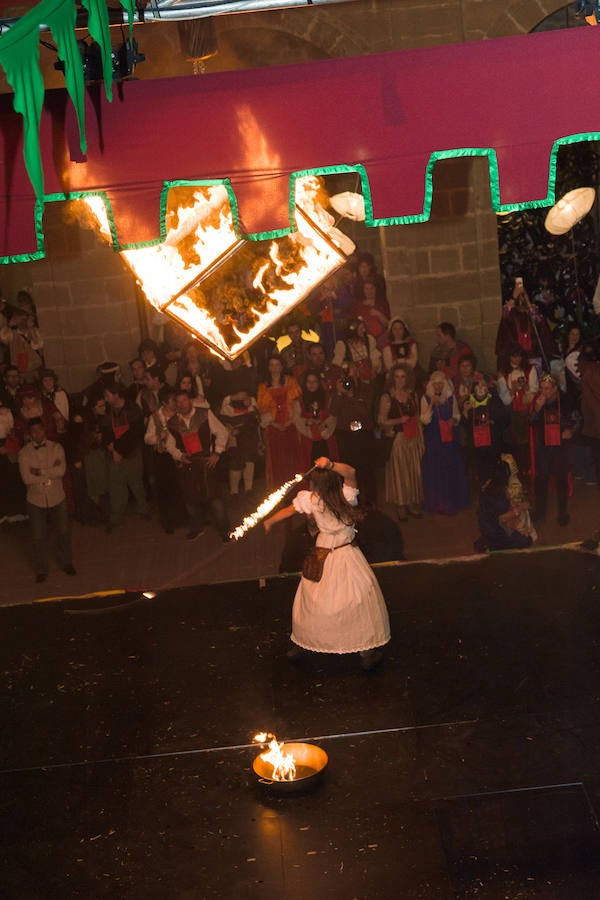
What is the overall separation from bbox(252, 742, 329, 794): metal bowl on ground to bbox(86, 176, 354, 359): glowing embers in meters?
2.34

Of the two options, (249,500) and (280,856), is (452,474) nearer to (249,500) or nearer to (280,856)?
(249,500)

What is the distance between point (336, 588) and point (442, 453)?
3.86 m

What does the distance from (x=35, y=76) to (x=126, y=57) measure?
1028mm

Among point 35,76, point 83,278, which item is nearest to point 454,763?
point 35,76

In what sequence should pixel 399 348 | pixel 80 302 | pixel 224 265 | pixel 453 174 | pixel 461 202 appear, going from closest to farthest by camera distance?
pixel 224 265 → pixel 399 348 → pixel 453 174 → pixel 461 202 → pixel 80 302

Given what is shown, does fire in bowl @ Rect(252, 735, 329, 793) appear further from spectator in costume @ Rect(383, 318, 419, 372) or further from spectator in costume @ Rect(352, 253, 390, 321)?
spectator in costume @ Rect(352, 253, 390, 321)

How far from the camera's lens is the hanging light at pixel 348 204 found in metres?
7.46

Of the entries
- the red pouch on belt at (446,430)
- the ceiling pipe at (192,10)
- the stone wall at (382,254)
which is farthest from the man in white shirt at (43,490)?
the ceiling pipe at (192,10)

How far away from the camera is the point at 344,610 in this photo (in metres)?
7.45

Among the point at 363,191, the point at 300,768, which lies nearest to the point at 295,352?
the point at 363,191

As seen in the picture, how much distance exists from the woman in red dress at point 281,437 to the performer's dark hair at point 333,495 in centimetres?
346

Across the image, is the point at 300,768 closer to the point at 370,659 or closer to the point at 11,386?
the point at 370,659

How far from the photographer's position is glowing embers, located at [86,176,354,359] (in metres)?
6.61

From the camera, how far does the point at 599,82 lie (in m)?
5.83
